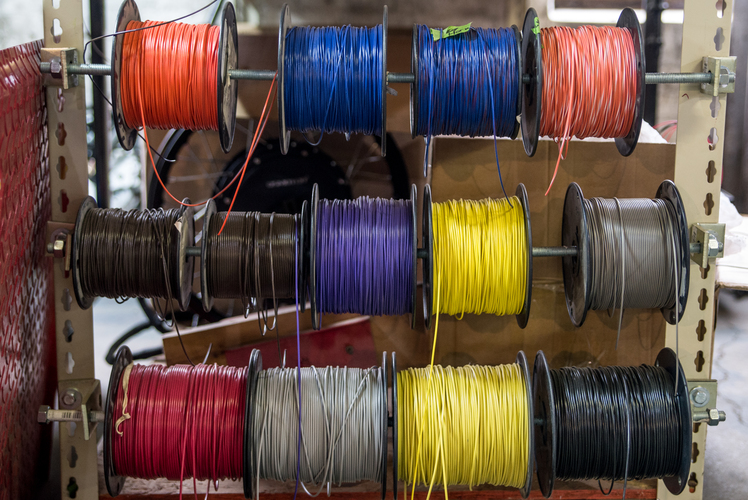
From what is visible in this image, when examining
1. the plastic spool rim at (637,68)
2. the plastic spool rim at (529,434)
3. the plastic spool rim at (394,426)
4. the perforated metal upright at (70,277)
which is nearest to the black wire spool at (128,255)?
the perforated metal upright at (70,277)

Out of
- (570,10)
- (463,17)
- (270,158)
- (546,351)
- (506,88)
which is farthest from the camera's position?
(570,10)

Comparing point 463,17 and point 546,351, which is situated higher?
point 463,17

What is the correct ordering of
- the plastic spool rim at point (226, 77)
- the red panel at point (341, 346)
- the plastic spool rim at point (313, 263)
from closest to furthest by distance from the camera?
the plastic spool rim at point (226, 77) → the plastic spool rim at point (313, 263) → the red panel at point (341, 346)

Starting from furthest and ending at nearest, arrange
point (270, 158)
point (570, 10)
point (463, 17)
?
point (570, 10), point (270, 158), point (463, 17)

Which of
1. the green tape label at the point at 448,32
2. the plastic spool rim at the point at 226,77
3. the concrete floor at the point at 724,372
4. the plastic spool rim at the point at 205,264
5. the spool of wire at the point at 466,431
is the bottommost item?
the concrete floor at the point at 724,372

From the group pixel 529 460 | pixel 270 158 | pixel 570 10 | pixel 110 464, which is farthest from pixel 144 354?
pixel 570 10

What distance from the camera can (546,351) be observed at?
8.18 ft

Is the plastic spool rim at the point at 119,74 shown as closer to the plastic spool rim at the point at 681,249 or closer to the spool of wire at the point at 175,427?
the spool of wire at the point at 175,427

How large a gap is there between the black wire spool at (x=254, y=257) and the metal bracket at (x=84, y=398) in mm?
547

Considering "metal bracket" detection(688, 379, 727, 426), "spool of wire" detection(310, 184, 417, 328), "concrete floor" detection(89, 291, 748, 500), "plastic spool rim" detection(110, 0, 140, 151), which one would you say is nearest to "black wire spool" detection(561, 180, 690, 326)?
"metal bracket" detection(688, 379, 727, 426)

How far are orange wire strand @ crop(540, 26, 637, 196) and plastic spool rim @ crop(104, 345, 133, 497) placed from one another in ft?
4.80

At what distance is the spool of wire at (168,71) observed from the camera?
1.86 m

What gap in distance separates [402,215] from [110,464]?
1169 mm

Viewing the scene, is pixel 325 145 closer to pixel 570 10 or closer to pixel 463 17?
pixel 463 17
